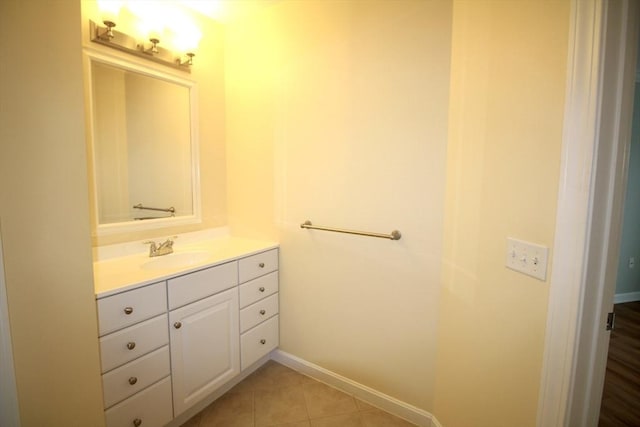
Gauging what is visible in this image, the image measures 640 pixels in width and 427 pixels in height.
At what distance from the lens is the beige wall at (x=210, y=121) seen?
2.03 m

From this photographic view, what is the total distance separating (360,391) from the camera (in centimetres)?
177

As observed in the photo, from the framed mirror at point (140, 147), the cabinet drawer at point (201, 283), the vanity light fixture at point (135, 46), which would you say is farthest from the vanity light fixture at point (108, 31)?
the cabinet drawer at point (201, 283)

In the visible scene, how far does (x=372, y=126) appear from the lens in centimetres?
159

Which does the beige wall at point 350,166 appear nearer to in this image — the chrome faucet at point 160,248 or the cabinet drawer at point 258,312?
the cabinet drawer at point 258,312

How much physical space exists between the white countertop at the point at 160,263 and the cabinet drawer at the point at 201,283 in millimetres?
37

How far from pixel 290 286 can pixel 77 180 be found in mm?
1377

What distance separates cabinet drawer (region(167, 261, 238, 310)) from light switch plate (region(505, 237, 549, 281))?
1.42 meters

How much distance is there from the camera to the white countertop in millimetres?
1276

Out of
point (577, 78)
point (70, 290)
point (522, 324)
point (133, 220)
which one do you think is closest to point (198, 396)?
point (70, 290)

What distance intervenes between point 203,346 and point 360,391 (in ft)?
3.31

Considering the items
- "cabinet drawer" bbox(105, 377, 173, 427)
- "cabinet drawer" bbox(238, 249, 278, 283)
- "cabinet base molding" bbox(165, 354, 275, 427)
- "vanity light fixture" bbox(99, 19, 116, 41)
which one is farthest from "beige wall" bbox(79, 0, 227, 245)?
"cabinet base molding" bbox(165, 354, 275, 427)

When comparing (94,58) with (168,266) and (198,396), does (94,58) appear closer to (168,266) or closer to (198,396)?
(168,266)

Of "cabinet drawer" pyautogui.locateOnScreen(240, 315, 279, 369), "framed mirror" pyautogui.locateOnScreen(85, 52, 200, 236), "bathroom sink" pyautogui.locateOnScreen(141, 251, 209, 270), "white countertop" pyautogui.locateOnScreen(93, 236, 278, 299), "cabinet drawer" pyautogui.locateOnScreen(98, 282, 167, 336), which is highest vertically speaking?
"framed mirror" pyautogui.locateOnScreen(85, 52, 200, 236)

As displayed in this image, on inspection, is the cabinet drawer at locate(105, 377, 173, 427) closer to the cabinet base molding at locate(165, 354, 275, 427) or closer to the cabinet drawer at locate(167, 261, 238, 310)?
the cabinet base molding at locate(165, 354, 275, 427)
